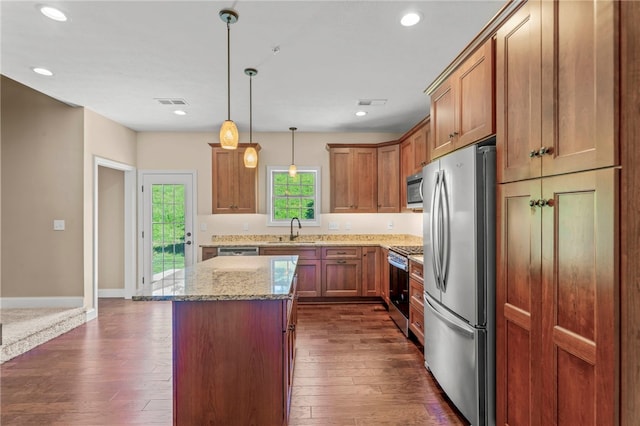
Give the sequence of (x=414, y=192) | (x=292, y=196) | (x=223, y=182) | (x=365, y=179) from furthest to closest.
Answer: (x=292, y=196), (x=365, y=179), (x=223, y=182), (x=414, y=192)

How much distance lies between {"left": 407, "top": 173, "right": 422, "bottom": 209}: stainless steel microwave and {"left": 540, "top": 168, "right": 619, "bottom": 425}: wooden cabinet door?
240 cm

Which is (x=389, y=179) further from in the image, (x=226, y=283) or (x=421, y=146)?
(x=226, y=283)

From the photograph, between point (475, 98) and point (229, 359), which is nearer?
point (229, 359)

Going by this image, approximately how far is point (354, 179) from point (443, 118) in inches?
103

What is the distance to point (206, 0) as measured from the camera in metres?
2.05

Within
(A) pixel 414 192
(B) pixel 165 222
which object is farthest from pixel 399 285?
(B) pixel 165 222

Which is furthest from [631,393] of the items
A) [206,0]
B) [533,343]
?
[206,0]

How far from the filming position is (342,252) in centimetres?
473

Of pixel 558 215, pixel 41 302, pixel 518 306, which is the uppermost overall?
pixel 558 215

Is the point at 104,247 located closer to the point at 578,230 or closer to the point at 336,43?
the point at 336,43

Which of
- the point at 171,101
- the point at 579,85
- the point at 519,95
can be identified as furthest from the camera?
the point at 171,101

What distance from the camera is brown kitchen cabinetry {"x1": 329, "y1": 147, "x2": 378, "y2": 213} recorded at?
5008 mm

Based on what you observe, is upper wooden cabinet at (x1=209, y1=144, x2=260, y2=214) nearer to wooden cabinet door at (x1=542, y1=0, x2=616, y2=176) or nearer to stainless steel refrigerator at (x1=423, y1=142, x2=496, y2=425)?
stainless steel refrigerator at (x1=423, y1=142, x2=496, y2=425)

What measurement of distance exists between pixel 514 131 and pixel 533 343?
1.04 meters
